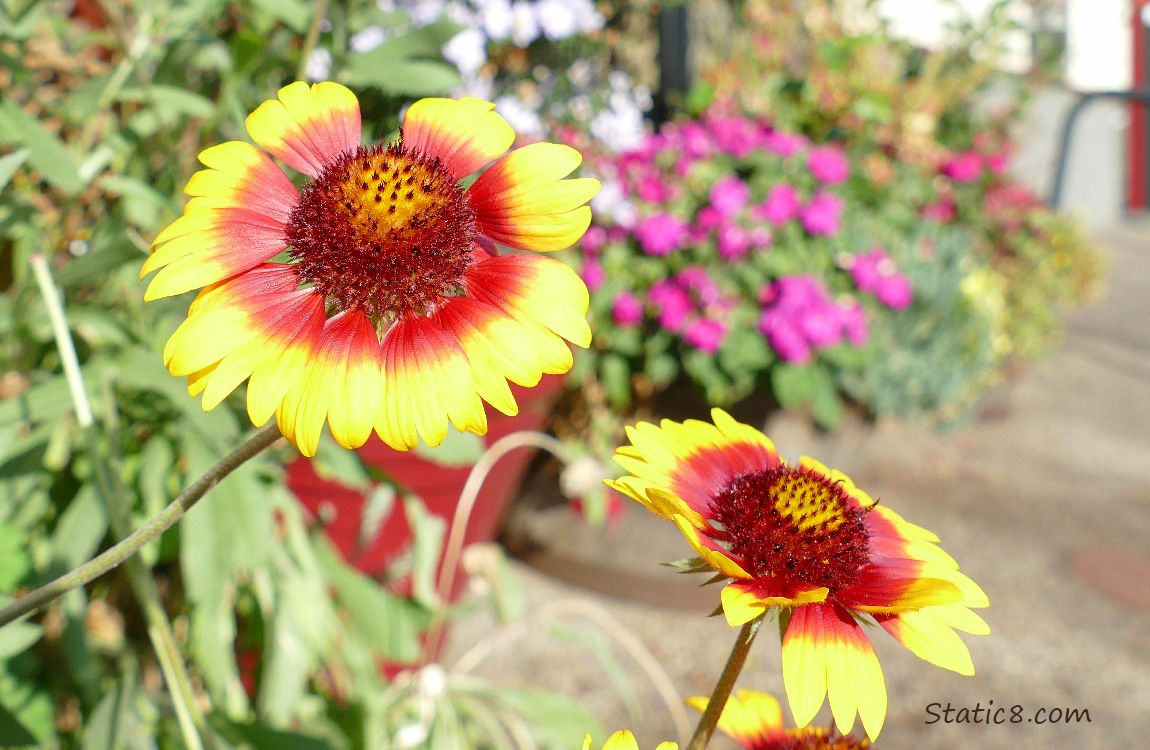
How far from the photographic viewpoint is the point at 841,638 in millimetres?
438

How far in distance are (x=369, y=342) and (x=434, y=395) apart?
0.05m

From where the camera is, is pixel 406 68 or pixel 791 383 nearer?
pixel 406 68

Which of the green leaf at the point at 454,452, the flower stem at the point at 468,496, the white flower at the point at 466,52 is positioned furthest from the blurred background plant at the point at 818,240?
the green leaf at the point at 454,452

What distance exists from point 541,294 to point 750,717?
265 mm

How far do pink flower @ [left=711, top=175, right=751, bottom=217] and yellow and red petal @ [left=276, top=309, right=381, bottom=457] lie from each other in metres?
1.88

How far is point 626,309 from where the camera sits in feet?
7.19

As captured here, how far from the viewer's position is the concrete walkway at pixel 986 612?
185cm

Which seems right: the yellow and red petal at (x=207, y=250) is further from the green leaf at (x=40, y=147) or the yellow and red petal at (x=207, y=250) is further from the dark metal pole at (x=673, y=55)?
the dark metal pole at (x=673, y=55)

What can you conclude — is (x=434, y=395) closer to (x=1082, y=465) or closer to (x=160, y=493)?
(x=160, y=493)

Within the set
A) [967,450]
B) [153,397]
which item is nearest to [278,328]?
[153,397]

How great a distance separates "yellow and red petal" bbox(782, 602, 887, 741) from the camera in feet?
1.33

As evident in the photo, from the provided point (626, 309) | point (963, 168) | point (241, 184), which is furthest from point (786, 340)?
point (963, 168)

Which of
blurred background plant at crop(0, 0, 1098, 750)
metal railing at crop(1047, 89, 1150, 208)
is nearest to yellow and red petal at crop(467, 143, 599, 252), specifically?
blurred background plant at crop(0, 0, 1098, 750)

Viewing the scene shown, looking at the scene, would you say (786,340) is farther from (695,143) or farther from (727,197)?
(695,143)
